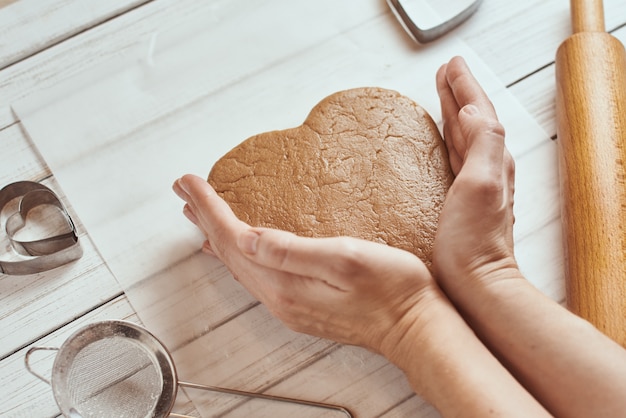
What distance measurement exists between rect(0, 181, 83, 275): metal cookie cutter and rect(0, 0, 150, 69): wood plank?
311mm

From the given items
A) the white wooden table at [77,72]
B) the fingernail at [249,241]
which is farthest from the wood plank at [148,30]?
the fingernail at [249,241]

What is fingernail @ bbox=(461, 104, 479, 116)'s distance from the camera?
1.13 meters

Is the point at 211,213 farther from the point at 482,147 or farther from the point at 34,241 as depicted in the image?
the point at 482,147

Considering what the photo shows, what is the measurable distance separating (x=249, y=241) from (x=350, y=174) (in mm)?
291

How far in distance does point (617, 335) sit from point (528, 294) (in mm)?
192

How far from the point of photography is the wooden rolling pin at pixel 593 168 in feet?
3.64

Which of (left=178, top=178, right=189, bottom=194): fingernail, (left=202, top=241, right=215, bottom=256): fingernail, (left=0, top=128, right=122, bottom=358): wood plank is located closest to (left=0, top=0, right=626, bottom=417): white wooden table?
(left=0, top=128, right=122, bottom=358): wood plank

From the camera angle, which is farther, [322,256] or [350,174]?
[350,174]

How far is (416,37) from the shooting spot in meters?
1.42

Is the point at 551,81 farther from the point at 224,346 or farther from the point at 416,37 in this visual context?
the point at 224,346

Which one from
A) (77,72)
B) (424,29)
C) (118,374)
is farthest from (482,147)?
(77,72)

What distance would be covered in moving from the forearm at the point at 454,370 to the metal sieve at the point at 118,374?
0.21m

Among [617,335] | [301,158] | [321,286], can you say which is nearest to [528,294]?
[617,335]

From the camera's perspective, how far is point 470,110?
114 centimetres
